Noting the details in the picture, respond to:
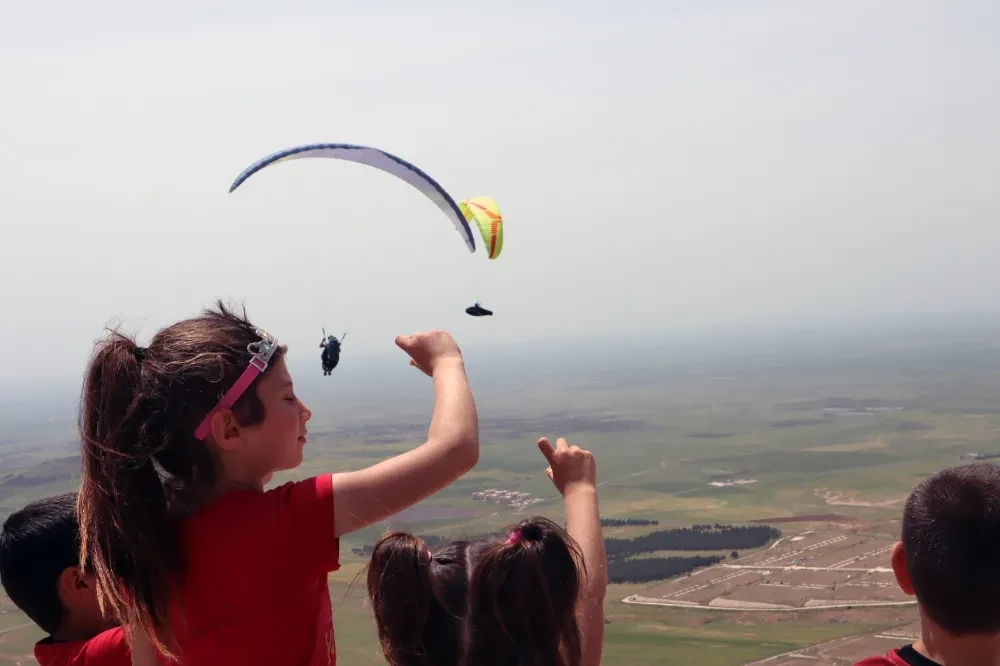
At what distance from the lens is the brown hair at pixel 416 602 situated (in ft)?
9.34

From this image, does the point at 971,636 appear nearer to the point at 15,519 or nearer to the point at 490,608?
the point at 490,608

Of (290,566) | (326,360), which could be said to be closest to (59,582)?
(290,566)

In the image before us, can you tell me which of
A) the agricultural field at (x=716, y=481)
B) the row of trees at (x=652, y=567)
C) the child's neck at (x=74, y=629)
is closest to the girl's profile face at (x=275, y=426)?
the agricultural field at (x=716, y=481)

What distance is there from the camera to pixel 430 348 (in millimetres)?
3146

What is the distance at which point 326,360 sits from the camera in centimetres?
587

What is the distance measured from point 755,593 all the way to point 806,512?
88.7ft

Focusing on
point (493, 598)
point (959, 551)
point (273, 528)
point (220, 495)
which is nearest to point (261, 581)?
point (273, 528)

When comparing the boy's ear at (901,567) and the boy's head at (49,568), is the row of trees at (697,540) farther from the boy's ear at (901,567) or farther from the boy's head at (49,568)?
the boy's ear at (901,567)

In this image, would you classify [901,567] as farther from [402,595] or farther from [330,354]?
[330,354]

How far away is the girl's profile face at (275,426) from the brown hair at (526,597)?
28.9 inches

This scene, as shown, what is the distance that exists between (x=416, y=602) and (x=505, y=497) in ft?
253

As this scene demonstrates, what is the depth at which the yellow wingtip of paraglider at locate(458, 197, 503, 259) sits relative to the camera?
22.8ft

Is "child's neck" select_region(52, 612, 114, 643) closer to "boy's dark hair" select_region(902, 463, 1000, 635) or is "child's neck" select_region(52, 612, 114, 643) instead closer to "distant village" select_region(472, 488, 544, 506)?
"boy's dark hair" select_region(902, 463, 1000, 635)

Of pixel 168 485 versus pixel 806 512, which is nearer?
pixel 168 485
